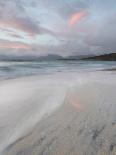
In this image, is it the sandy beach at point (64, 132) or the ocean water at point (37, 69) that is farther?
the ocean water at point (37, 69)

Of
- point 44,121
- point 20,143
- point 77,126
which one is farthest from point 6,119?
point 77,126

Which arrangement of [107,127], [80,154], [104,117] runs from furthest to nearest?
[104,117]
[107,127]
[80,154]

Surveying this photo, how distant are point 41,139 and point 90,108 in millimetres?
1908

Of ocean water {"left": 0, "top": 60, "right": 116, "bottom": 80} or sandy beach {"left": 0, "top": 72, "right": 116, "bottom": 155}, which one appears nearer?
sandy beach {"left": 0, "top": 72, "right": 116, "bottom": 155}

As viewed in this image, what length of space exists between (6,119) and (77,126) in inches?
53.0

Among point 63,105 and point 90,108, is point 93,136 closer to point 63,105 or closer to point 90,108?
point 90,108

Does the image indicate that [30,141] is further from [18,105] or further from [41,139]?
[18,105]

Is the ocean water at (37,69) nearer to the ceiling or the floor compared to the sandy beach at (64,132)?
nearer to the floor

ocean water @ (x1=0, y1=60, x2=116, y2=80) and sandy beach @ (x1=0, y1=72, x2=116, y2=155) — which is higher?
sandy beach @ (x1=0, y1=72, x2=116, y2=155)

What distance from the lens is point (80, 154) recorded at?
2150 millimetres

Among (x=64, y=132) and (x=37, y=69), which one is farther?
(x=37, y=69)

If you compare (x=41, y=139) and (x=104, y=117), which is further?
(x=104, y=117)

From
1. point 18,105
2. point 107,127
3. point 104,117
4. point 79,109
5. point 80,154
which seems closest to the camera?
point 80,154

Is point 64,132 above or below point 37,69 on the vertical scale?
above
